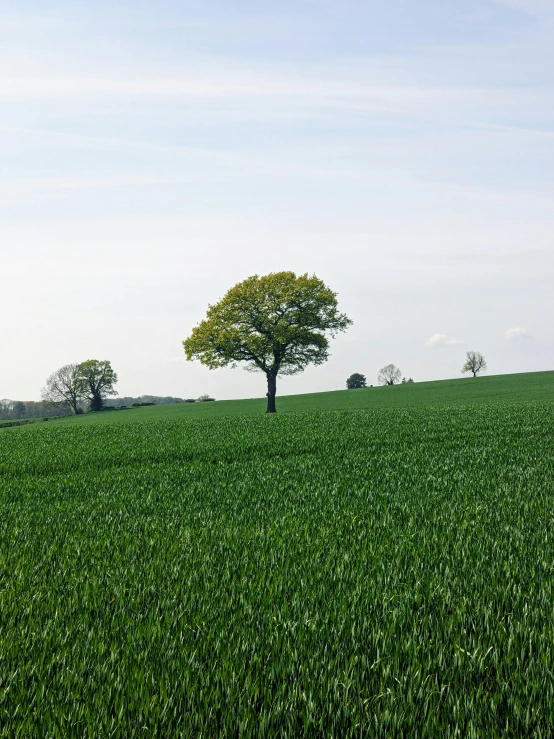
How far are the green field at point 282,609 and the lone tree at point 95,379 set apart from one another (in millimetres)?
103639

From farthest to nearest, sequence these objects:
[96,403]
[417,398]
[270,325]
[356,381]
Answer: [356,381] < [96,403] < [417,398] < [270,325]

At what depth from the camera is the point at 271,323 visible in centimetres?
5253

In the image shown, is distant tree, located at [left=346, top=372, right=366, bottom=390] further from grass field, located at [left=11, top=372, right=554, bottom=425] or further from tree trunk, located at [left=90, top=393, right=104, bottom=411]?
tree trunk, located at [left=90, top=393, right=104, bottom=411]

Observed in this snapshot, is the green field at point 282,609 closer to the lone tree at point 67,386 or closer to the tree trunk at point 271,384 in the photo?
the tree trunk at point 271,384

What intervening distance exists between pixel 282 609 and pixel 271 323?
1886 inches

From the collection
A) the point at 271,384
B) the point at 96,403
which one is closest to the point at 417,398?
the point at 271,384

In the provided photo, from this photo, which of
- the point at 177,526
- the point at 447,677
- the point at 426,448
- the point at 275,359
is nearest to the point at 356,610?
the point at 447,677

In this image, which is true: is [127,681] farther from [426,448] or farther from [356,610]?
[426,448]

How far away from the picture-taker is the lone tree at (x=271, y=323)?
52.3 m

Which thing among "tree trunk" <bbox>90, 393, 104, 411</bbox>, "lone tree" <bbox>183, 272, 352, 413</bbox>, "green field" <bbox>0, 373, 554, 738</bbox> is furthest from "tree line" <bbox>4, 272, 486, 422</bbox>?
"tree trunk" <bbox>90, 393, 104, 411</bbox>

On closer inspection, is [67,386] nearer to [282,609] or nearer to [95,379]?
[95,379]

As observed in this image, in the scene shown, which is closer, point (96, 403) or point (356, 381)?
point (96, 403)

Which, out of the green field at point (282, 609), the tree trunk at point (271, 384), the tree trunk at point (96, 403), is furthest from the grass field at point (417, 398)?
the green field at point (282, 609)

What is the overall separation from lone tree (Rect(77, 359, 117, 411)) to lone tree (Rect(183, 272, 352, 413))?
211 feet
